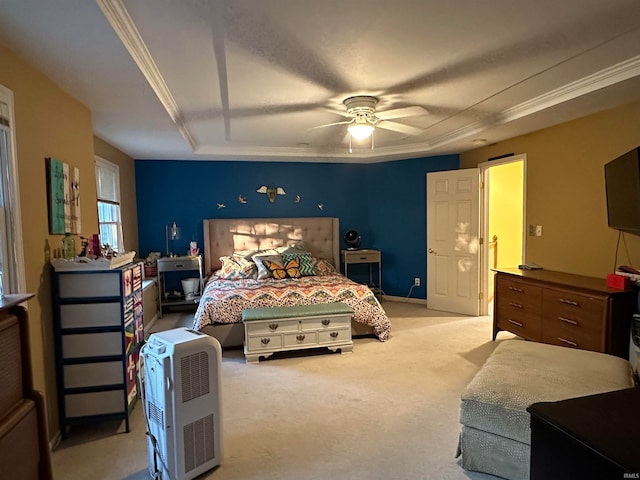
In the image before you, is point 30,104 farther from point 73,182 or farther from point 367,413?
point 367,413

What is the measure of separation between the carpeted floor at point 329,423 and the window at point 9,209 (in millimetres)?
1118

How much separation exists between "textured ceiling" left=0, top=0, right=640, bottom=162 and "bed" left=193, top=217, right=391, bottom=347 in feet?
6.09

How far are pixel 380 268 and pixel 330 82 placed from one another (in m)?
3.89

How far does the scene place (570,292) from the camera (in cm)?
319

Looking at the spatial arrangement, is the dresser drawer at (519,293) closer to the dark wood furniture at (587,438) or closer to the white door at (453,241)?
the white door at (453,241)

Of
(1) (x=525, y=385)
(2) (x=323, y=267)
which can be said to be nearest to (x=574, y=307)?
(1) (x=525, y=385)

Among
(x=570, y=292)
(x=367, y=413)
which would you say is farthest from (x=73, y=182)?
(x=570, y=292)

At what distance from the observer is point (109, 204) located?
14.8 ft

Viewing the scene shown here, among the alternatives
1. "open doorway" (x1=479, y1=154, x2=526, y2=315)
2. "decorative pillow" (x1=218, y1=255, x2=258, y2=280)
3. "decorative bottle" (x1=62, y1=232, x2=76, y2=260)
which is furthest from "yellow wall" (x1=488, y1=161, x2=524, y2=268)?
"decorative bottle" (x1=62, y1=232, x2=76, y2=260)

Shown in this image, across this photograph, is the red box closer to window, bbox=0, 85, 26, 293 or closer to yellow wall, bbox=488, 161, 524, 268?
yellow wall, bbox=488, 161, 524, 268

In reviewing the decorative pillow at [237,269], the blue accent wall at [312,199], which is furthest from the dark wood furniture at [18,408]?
the blue accent wall at [312,199]

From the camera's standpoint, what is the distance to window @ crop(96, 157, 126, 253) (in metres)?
4.23

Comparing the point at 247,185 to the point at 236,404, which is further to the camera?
the point at 247,185

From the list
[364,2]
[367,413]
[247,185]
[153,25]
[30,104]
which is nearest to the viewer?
[364,2]
